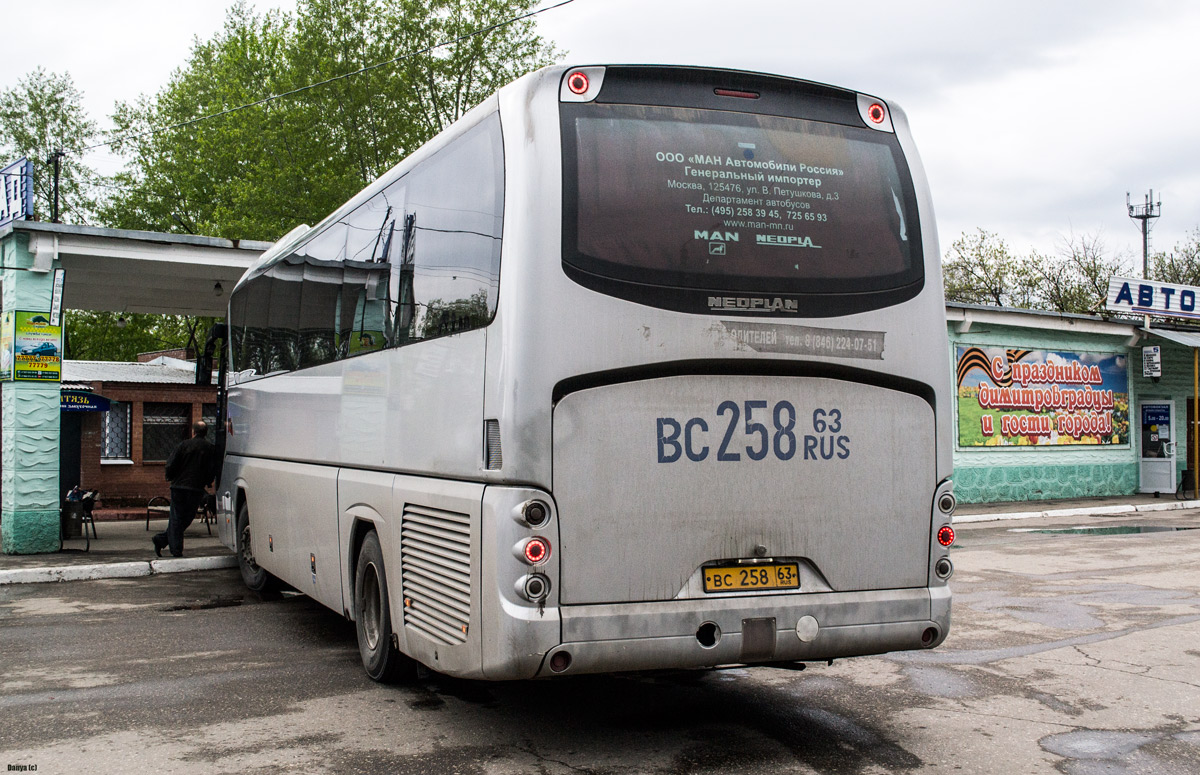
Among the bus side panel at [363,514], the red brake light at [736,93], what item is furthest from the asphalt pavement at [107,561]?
the red brake light at [736,93]

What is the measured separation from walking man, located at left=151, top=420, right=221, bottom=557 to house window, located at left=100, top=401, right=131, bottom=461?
1425 centimetres

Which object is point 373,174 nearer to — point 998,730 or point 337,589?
point 337,589

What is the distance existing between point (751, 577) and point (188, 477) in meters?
10.0

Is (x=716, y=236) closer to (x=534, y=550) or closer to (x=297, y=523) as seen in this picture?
(x=534, y=550)

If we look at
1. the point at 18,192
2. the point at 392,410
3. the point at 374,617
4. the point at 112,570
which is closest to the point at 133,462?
the point at 18,192

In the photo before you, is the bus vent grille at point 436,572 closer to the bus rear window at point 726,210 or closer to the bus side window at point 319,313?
the bus rear window at point 726,210

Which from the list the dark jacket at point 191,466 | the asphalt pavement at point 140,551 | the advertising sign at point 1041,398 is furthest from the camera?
the advertising sign at point 1041,398

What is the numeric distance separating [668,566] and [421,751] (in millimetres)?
1567

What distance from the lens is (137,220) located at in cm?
4119

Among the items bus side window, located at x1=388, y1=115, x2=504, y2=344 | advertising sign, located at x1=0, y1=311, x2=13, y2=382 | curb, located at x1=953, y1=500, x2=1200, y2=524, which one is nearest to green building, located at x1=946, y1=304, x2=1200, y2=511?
curb, located at x1=953, y1=500, x2=1200, y2=524

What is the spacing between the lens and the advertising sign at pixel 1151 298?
25891 mm

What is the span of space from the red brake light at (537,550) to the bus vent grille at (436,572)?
45 centimetres

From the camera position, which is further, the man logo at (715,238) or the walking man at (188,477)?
the walking man at (188,477)

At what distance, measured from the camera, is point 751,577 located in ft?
17.5
